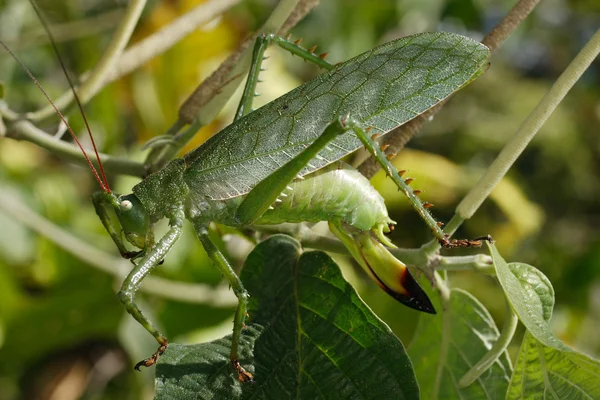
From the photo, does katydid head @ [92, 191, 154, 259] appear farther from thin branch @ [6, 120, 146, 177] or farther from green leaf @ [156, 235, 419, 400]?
green leaf @ [156, 235, 419, 400]

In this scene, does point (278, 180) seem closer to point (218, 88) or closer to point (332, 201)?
point (332, 201)

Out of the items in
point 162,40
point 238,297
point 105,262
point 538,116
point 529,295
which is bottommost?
point 529,295

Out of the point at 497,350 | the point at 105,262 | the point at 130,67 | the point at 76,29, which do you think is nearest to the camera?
the point at 497,350

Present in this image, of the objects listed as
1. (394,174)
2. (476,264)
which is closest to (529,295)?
(476,264)

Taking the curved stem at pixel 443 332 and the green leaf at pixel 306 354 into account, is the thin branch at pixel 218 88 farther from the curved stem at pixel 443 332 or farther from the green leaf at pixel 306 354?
the curved stem at pixel 443 332

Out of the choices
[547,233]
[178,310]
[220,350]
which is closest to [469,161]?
[547,233]
